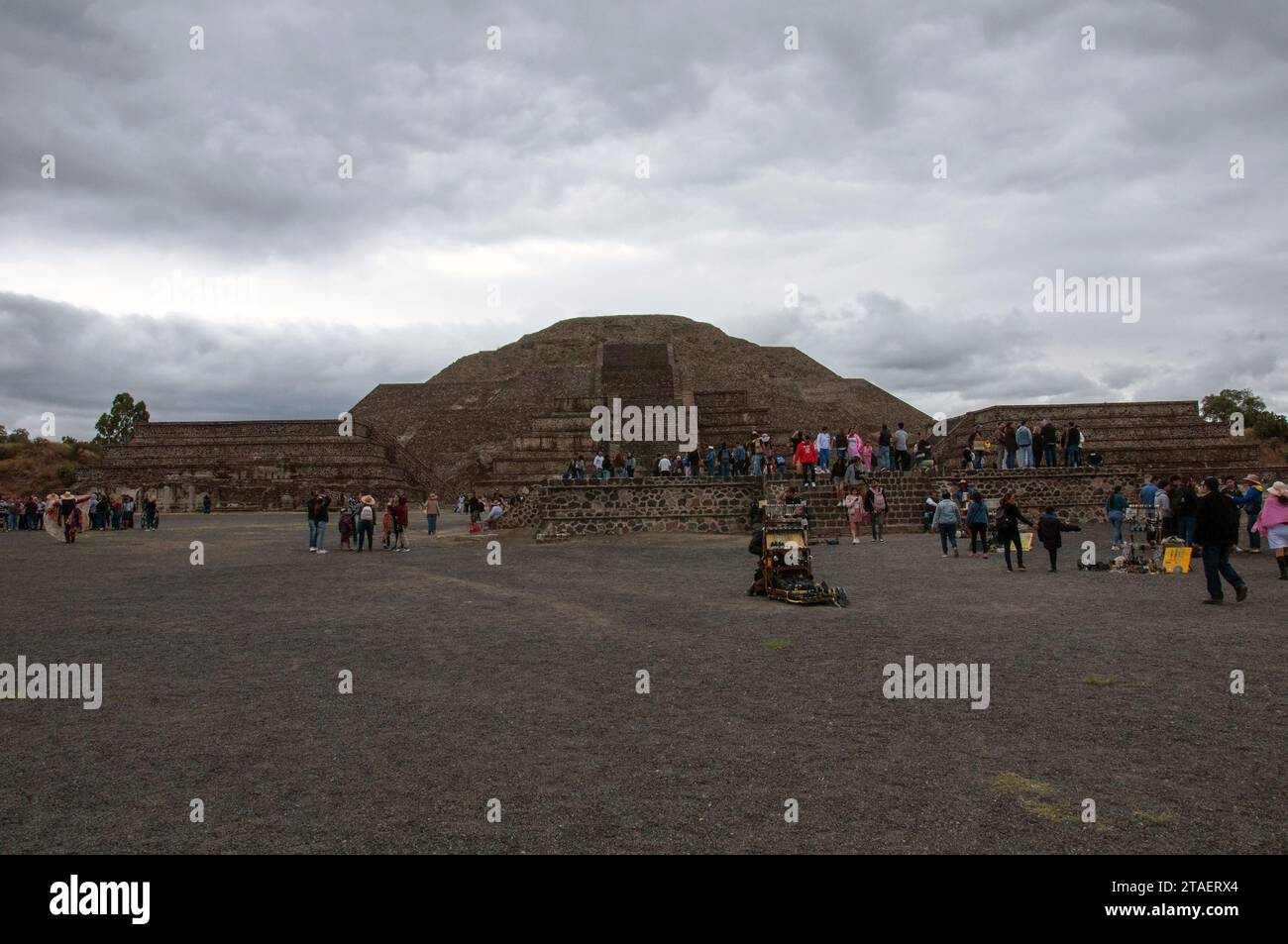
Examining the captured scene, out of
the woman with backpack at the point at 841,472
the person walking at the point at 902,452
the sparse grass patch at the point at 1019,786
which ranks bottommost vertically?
the sparse grass patch at the point at 1019,786

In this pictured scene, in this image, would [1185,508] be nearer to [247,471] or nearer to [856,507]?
[856,507]

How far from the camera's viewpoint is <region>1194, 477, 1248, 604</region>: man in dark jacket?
9398 millimetres

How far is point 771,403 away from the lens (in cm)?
4288

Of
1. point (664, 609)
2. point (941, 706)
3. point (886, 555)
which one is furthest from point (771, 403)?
point (941, 706)

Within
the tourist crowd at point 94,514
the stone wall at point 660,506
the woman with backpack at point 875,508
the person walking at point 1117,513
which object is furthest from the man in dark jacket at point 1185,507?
the tourist crowd at point 94,514

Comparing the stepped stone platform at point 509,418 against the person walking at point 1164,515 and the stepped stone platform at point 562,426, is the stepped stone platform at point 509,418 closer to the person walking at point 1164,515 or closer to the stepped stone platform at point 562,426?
the stepped stone platform at point 562,426

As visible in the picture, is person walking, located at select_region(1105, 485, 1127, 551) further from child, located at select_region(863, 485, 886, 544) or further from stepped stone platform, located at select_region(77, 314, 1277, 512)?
stepped stone platform, located at select_region(77, 314, 1277, 512)

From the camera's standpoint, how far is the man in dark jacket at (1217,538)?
940 centimetres

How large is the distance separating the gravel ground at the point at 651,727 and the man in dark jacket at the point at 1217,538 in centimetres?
33

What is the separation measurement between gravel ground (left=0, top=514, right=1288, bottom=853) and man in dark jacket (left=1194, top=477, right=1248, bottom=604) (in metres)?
0.33

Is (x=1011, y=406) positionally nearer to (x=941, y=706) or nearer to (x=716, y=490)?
(x=716, y=490)

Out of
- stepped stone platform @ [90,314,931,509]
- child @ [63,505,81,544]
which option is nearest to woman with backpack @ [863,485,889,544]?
stepped stone platform @ [90,314,931,509]

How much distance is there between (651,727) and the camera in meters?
5.45

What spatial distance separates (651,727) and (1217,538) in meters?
7.43
